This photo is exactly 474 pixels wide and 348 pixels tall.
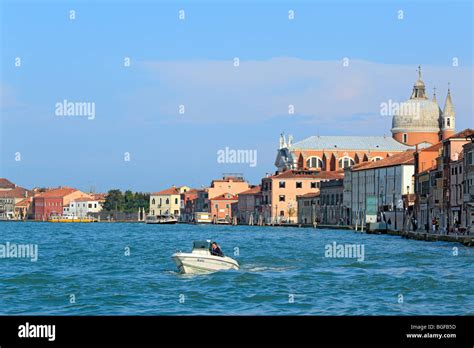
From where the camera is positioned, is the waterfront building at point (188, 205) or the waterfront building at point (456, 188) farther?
the waterfront building at point (188, 205)

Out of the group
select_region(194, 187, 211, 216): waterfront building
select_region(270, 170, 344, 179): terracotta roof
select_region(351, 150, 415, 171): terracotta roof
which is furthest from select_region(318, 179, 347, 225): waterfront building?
select_region(194, 187, 211, 216): waterfront building

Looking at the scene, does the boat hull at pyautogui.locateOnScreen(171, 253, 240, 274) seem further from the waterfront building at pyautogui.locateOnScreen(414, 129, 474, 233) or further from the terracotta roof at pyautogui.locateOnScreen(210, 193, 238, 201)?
the terracotta roof at pyautogui.locateOnScreen(210, 193, 238, 201)

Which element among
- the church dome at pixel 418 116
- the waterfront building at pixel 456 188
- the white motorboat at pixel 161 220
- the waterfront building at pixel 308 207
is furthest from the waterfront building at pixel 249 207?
the waterfront building at pixel 456 188

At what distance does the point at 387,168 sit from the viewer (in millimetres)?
97188

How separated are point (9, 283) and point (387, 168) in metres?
70.9

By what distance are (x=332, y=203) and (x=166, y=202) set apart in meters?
72.4

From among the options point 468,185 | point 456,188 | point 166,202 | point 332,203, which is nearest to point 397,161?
point 332,203

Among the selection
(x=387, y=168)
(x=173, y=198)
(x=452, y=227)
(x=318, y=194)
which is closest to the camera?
(x=452, y=227)

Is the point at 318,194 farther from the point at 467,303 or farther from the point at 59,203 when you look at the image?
the point at 467,303

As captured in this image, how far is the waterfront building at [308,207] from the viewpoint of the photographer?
126 metres

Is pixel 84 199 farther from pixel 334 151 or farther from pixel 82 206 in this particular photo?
pixel 334 151

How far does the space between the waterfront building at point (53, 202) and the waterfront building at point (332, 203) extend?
76840 mm

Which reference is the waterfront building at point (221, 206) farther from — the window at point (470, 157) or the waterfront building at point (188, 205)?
the window at point (470, 157)
